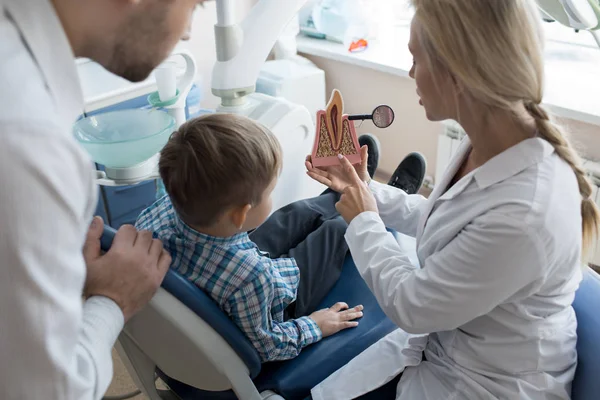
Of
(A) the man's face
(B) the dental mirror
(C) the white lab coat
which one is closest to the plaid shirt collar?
(C) the white lab coat

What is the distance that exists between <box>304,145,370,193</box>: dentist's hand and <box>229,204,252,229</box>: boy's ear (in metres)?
0.33

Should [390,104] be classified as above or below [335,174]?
below

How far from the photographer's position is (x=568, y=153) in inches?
41.0

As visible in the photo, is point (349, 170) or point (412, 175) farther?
point (412, 175)

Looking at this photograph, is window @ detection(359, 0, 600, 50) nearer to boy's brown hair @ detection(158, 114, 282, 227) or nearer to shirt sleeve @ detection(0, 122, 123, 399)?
boy's brown hair @ detection(158, 114, 282, 227)

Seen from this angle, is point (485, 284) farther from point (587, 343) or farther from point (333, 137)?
point (333, 137)

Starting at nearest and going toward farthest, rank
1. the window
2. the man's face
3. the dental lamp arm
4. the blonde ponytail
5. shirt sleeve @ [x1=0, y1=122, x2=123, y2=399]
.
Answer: shirt sleeve @ [x1=0, y1=122, x2=123, y2=399]
the man's face
the blonde ponytail
the dental lamp arm
the window

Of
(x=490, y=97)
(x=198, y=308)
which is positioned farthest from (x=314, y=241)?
(x=490, y=97)

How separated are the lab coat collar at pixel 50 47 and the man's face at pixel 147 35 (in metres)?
0.07

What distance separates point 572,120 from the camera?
219cm

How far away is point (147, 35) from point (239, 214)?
0.44 metres

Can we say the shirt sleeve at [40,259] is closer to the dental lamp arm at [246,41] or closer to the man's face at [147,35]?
the man's face at [147,35]

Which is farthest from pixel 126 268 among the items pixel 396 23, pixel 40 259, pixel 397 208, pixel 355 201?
pixel 396 23

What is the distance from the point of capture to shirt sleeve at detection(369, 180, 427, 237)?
1.49m
